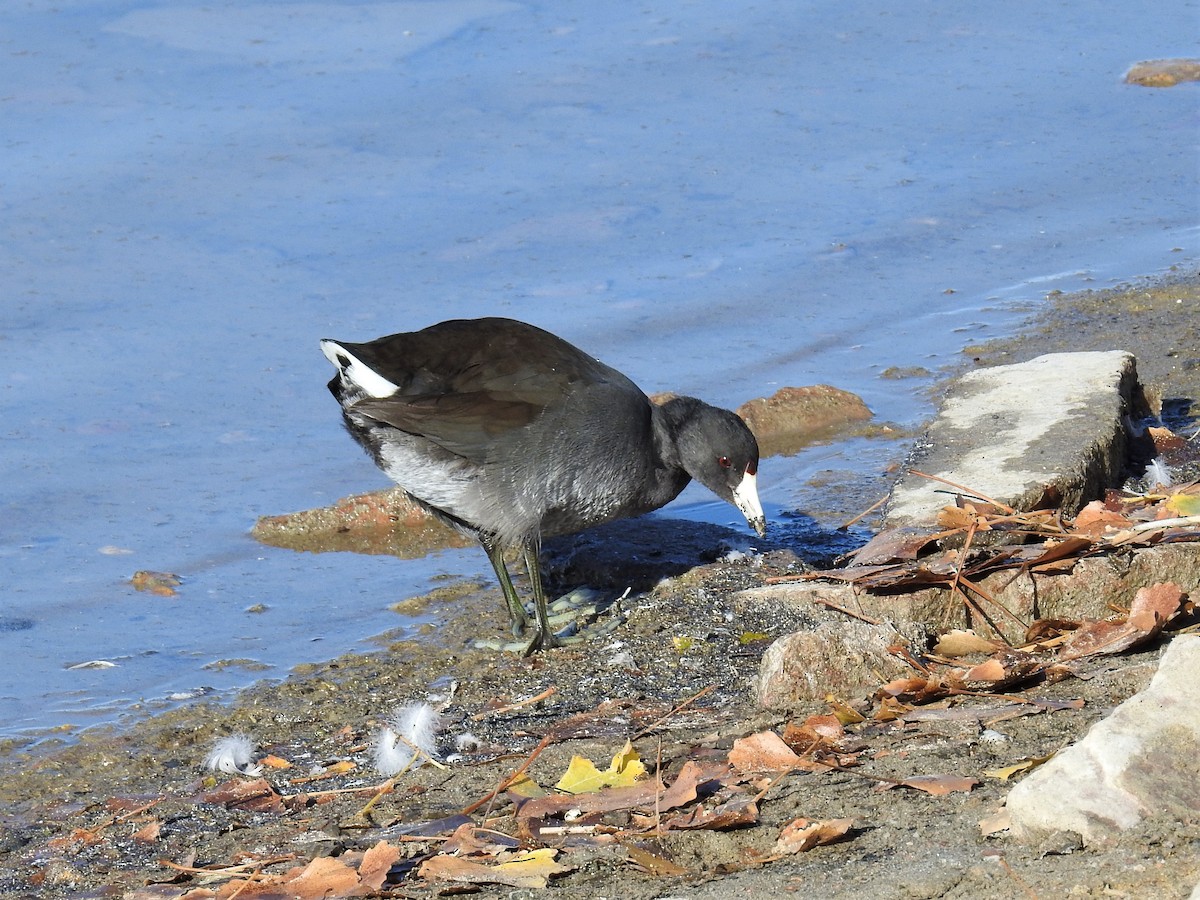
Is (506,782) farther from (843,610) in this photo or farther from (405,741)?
(843,610)

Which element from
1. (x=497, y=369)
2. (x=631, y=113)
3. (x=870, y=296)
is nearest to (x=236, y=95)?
(x=631, y=113)

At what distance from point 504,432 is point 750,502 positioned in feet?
3.28

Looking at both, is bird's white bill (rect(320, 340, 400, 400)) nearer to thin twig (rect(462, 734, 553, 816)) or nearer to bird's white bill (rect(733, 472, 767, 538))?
bird's white bill (rect(733, 472, 767, 538))

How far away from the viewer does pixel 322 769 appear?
428cm

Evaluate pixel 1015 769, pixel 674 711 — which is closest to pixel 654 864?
pixel 1015 769

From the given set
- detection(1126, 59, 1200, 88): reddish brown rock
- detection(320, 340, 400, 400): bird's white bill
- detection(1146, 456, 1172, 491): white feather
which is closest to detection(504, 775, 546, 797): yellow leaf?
detection(320, 340, 400, 400): bird's white bill

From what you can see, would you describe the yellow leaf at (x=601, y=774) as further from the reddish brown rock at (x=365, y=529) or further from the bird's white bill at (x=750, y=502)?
the reddish brown rock at (x=365, y=529)

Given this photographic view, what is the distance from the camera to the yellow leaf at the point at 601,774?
360 cm

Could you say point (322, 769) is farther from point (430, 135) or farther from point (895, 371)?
point (430, 135)

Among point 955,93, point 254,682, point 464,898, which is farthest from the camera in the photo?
point 955,93

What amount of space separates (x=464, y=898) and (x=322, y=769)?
4.32 ft

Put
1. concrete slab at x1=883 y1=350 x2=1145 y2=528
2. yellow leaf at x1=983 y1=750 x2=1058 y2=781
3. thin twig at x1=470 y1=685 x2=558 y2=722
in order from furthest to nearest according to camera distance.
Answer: concrete slab at x1=883 y1=350 x2=1145 y2=528 → thin twig at x1=470 y1=685 x2=558 y2=722 → yellow leaf at x1=983 y1=750 x2=1058 y2=781

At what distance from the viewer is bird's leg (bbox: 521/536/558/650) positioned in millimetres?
5242

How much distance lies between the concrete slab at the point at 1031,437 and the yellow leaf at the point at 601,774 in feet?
5.16
